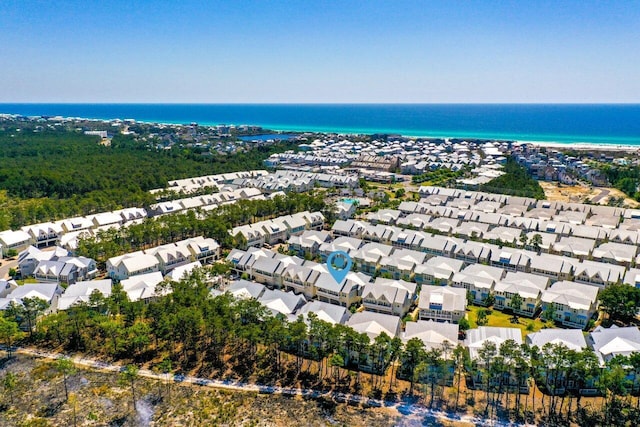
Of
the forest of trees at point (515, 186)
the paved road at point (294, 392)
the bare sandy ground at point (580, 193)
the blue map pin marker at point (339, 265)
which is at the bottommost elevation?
the paved road at point (294, 392)

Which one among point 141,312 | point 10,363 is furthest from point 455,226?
point 10,363

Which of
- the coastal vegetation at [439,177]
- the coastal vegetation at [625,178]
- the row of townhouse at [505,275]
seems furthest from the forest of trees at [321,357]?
the coastal vegetation at [625,178]

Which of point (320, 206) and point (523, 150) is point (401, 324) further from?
point (523, 150)

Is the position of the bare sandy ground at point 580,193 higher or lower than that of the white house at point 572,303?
higher

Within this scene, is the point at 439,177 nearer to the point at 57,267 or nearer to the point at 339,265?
the point at 339,265

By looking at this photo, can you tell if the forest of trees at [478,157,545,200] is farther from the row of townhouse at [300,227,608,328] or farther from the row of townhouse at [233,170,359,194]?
the row of townhouse at [300,227,608,328]

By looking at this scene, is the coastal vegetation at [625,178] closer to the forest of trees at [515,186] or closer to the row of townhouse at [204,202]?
the forest of trees at [515,186]
